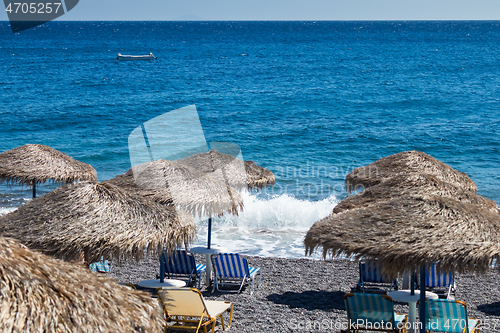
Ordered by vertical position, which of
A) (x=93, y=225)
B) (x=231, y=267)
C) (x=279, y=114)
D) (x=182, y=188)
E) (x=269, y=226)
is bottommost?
(x=269, y=226)

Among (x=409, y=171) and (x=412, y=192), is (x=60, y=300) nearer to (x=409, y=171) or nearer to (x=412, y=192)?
(x=412, y=192)

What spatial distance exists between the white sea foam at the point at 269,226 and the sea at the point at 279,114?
4 centimetres

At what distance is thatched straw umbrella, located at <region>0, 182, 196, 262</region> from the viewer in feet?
15.8

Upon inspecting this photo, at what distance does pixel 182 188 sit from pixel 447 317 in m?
4.07

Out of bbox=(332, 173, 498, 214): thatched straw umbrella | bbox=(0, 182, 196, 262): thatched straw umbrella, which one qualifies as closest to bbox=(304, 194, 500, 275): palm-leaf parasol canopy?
bbox=(332, 173, 498, 214): thatched straw umbrella

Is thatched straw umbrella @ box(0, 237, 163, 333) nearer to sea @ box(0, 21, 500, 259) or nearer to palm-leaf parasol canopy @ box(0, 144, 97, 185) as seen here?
palm-leaf parasol canopy @ box(0, 144, 97, 185)

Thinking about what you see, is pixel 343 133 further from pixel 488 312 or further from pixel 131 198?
pixel 131 198

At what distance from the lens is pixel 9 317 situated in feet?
7.76

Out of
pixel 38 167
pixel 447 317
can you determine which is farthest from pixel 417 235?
pixel 38 167

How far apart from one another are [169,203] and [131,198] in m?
1.37

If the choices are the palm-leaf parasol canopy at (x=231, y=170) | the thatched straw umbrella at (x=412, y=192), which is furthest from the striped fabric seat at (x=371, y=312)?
the palm-leaf parasol canopy at (x=231, y=170)

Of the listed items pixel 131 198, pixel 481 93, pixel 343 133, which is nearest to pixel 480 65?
pixel 481 93

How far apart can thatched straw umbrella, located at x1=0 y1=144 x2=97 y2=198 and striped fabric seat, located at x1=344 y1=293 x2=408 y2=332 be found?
20.3 feet

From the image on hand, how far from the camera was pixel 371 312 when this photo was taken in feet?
18.3
